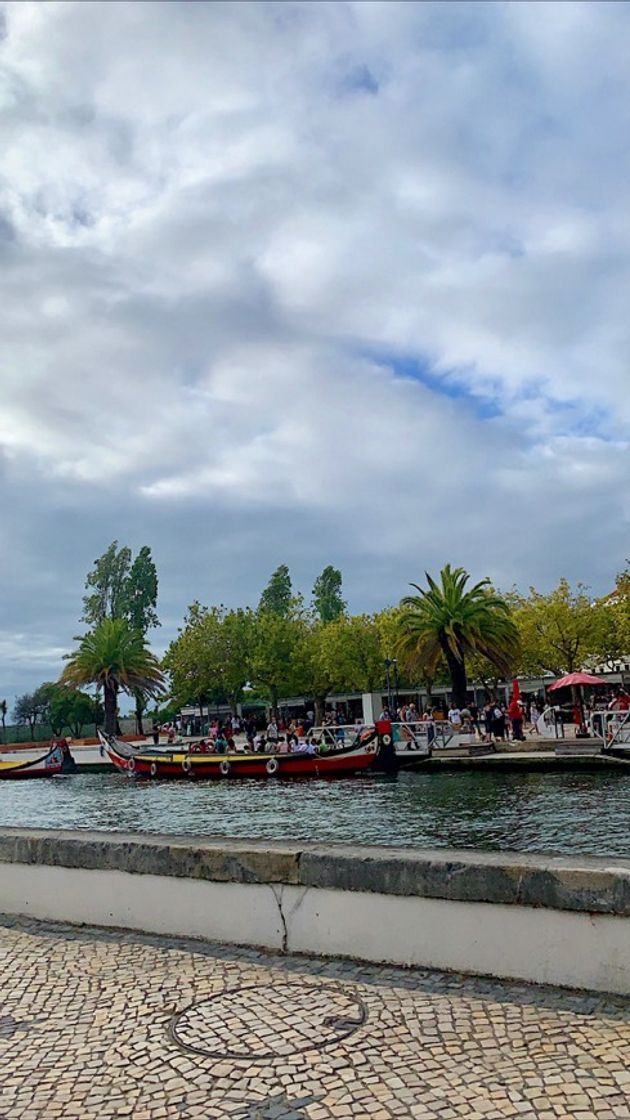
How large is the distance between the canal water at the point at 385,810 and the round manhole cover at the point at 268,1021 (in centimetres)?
852

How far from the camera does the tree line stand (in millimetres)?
40812

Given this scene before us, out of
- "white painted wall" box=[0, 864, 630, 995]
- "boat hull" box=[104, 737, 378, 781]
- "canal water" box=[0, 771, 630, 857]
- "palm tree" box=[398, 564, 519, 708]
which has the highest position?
"palm tree" box=[398, 564, 519, 708]

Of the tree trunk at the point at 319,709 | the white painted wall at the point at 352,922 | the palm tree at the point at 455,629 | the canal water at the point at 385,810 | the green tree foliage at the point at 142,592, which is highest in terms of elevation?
the green tree foliage at the point at 142,592

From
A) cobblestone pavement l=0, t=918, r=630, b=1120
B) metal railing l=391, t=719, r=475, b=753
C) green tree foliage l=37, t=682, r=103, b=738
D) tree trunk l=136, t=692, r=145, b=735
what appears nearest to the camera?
cobblestone pavement l=0, t=918, r=630, b=1120

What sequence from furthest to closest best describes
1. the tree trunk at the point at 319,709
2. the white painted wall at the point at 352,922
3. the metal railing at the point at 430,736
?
the tree trunk at the point at 319,709 < the metal railing at the point at 430,736 < the white painted wall at the point at 352,922

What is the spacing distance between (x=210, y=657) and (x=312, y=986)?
192ft

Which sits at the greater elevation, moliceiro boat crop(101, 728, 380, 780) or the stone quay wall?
the stone quay wall

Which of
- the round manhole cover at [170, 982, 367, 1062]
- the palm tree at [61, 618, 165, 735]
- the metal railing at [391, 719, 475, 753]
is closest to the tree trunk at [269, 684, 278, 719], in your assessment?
the palm tree at [61, 618, 165, 735]

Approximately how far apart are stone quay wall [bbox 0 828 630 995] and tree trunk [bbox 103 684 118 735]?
166ft

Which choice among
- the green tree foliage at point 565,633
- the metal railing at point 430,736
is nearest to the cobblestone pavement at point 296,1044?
the metal railing at point 430,736

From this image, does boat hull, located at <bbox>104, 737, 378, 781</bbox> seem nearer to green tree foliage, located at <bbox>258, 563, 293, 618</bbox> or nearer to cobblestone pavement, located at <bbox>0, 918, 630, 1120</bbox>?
cobblestone pavement, located at <bbox>0, 918, 630, 1120</bbox>

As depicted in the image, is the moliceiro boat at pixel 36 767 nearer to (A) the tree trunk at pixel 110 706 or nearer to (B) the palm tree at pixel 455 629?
(A) the tree trunk at pixel 110 706

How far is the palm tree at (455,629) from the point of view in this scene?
40156 millimetres

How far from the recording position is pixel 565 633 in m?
49.4
